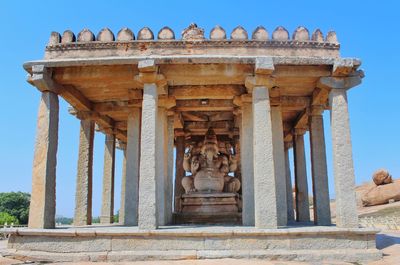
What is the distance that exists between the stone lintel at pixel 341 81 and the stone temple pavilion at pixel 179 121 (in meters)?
0.03

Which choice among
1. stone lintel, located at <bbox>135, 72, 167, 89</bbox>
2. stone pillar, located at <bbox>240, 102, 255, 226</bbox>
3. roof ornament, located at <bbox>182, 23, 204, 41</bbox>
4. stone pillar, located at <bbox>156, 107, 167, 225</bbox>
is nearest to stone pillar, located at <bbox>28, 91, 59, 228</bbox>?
stone lintel, located at <bbox>135, 72, 167, 89</bbox>

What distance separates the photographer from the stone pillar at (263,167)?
32.5 feet

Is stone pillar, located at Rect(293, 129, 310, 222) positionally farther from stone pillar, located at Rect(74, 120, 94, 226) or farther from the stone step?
stone pillar, located at Rect(74, 120, 94, 226)

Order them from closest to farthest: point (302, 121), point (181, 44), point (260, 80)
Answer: point (260, 80)
point (181, 44)
point (302, 121)

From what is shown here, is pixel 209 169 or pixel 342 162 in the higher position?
pixel 209 169

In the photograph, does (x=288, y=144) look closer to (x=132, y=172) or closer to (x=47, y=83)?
(x=132, y=172)

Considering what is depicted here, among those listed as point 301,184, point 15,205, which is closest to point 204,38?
point 301,184

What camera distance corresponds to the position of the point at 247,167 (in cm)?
1175

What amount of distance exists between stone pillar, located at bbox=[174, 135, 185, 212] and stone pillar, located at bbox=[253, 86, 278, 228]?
6.80 metres

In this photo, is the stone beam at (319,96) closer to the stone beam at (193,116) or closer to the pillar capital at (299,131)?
the pillar capital at (299,131)

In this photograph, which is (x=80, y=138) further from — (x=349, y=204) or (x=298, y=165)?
(x=349, y=204)

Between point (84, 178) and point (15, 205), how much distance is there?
43.0 metres

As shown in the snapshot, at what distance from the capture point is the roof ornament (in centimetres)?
1152

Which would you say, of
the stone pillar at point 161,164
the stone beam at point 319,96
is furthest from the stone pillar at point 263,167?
the stone pillar at point 161,164
